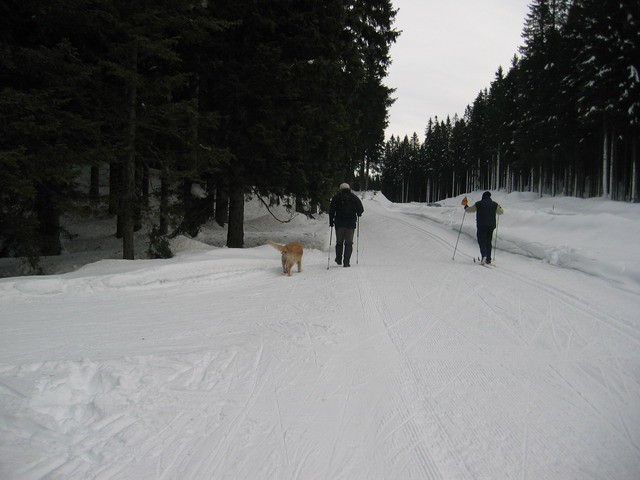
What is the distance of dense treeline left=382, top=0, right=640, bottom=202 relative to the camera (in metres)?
26.8

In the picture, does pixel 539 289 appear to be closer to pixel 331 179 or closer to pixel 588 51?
pixel 331 179

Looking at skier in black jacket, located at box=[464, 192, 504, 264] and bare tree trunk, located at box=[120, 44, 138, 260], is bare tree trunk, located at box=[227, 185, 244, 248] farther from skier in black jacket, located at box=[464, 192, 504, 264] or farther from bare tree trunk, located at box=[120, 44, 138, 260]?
skier in black jacket, located at box=[464, 192, 504, 264]

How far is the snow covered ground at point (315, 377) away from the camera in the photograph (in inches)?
111

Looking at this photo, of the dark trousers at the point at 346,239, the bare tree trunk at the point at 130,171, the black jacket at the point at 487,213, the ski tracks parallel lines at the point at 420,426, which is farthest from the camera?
the black jacket at the point at 487,213

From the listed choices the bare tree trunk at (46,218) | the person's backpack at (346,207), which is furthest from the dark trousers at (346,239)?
the bare tree trunk at (46,218)

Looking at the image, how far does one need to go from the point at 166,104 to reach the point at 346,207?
5.16 meters

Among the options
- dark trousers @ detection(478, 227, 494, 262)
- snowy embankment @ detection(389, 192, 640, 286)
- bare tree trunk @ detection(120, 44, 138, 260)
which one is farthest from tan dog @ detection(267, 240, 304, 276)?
snowy embankment @ detection(389, 192, 640, 286)

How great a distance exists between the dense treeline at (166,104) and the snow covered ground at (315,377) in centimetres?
263

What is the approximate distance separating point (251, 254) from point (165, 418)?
26.3 ft

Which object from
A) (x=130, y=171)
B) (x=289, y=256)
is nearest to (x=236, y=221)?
(x=130, y=171)

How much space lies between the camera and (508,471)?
8.84 feet

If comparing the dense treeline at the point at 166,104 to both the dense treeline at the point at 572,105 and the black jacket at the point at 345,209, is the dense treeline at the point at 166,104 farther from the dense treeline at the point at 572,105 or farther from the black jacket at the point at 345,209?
the dense treeline at the point at 572,105

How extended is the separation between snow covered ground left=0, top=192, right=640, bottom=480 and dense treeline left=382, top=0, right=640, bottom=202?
2558 centimetres

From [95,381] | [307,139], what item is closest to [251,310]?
[95,381]
